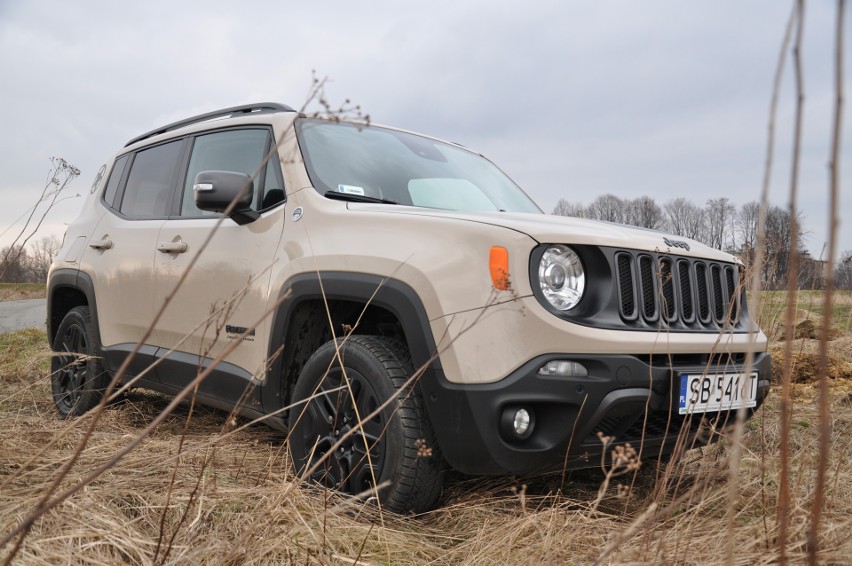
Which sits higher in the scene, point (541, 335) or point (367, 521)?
point (541, 335)

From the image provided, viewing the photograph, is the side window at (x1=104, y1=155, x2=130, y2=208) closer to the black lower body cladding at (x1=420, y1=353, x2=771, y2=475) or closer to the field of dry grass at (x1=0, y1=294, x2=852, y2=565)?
the field of dry grass at (x1=0, y1=294, x2=852, y2=565)

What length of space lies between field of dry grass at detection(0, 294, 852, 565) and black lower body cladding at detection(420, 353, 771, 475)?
17cm

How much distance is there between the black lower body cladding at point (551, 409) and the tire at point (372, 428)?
0.32ft

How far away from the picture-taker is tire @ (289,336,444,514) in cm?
253

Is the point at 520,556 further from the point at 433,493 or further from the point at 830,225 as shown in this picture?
the point at 830,225

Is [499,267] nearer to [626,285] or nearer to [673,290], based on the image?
[626,285]

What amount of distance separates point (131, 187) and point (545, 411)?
3471 mm

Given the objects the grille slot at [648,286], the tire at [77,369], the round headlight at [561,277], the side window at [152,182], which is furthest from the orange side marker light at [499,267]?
the tire at [77,369]

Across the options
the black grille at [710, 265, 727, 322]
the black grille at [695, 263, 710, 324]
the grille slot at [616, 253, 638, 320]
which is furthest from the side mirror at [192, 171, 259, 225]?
the black grille at [710, 265, 727, 322]

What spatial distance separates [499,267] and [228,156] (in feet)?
6.83

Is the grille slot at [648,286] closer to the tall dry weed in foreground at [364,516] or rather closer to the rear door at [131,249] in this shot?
the tall dry weed in foreground at [364,516]

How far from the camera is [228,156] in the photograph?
3.86 m

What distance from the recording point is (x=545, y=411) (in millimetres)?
2420

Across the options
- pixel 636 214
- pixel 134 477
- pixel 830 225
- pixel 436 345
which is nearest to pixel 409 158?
pixel 436 345
